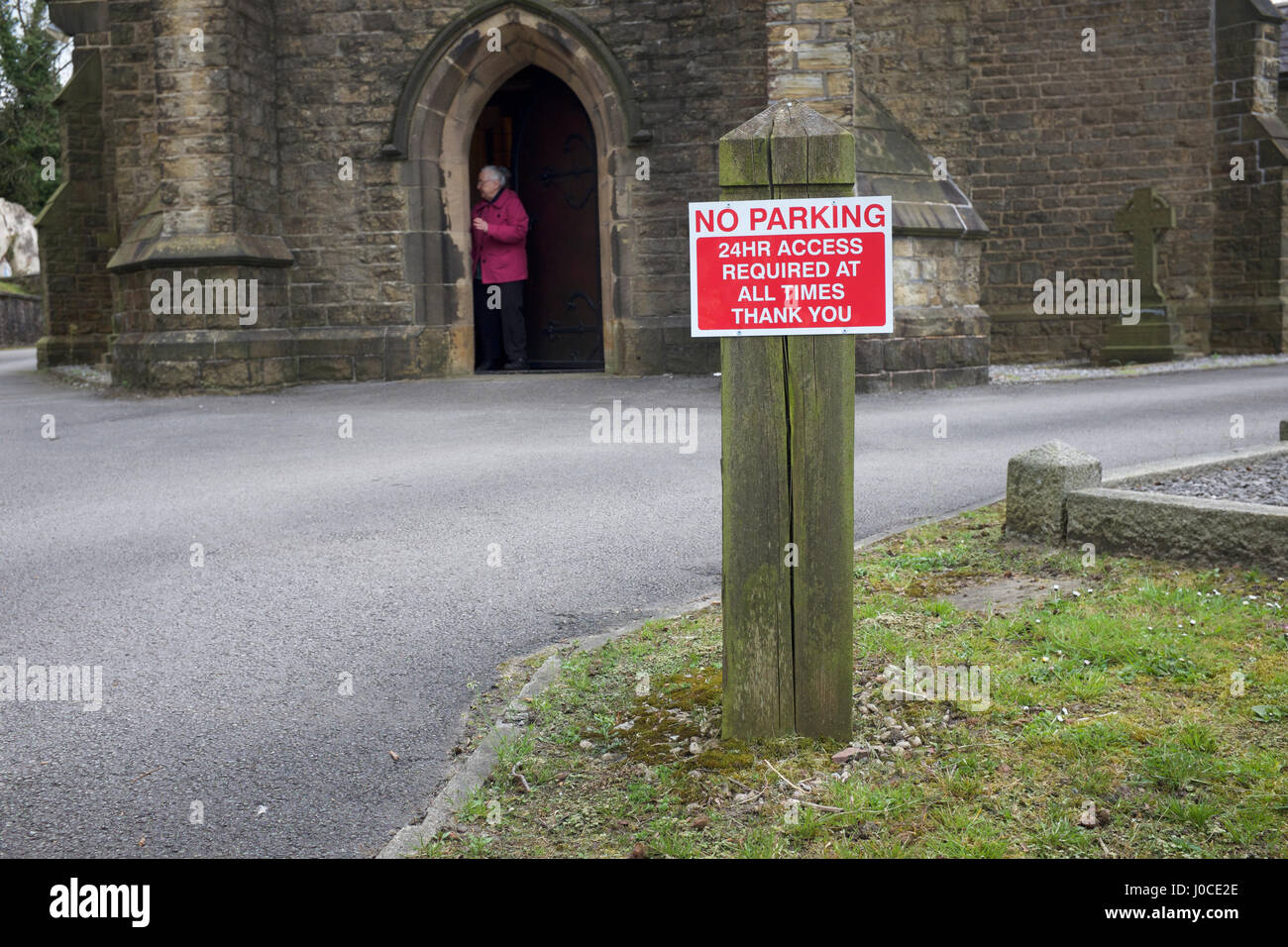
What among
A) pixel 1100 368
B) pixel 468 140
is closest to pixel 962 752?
pixel 468 140

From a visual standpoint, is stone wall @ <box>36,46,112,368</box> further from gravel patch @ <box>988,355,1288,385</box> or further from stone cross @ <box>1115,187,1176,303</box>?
stone cross @ <box>1115,187,1176,303</box>

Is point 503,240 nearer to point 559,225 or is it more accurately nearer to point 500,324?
point 500,324

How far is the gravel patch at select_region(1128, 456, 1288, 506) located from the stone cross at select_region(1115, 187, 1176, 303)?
1274 cm

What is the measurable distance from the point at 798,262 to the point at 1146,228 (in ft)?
54.4

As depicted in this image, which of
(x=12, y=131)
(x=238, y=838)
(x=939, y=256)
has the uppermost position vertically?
(x=12, y=131)

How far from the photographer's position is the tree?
3959 centimetres

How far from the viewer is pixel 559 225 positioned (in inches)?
647

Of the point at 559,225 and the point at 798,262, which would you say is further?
the point at 559,225

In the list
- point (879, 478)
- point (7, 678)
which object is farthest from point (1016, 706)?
point (879, 478)

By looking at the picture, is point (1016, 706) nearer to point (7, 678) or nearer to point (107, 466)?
point (7, 678)

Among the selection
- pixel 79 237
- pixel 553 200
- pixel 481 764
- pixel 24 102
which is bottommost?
pixel 481 764

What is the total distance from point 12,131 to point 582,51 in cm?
3249

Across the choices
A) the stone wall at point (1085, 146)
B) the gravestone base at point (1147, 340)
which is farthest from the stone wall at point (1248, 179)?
the gravestone base at point (1147, 340)

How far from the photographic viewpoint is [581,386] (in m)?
13.2
